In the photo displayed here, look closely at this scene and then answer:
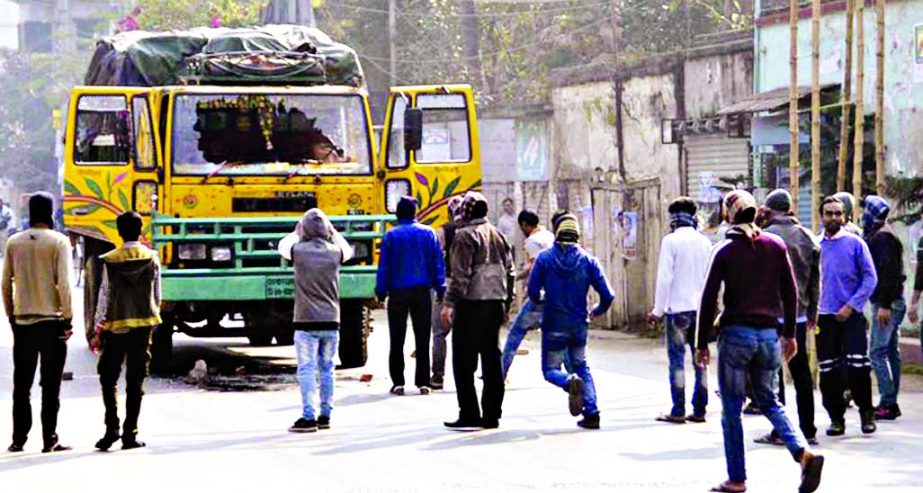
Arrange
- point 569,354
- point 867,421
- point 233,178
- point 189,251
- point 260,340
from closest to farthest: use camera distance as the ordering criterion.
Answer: point 867,421, point 569,354, point 189,251, point 233,178, point 260,340

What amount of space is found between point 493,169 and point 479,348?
763 inches

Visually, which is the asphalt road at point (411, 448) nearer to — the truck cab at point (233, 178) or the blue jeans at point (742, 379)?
the blue jeans at point (742, 379)

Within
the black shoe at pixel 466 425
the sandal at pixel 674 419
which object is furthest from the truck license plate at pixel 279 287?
the sandal at pixel 674 419

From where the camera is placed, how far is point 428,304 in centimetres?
1659

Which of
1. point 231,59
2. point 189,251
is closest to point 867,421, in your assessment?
point 189,251

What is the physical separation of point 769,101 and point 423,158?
5273 millimetres

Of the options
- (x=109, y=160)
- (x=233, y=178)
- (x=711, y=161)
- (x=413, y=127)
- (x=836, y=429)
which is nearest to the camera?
(x=836, y=429)

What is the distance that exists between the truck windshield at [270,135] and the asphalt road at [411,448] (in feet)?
7.14

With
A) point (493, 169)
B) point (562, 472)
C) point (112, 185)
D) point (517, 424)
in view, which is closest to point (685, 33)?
point (493, 169)

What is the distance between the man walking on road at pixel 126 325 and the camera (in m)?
13.2

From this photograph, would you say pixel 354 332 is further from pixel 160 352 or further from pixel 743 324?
pixel 743 324

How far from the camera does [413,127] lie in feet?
62.3

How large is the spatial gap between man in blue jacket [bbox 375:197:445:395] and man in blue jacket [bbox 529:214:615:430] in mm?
2128

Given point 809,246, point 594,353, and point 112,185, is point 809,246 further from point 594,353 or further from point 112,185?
point 594,353
